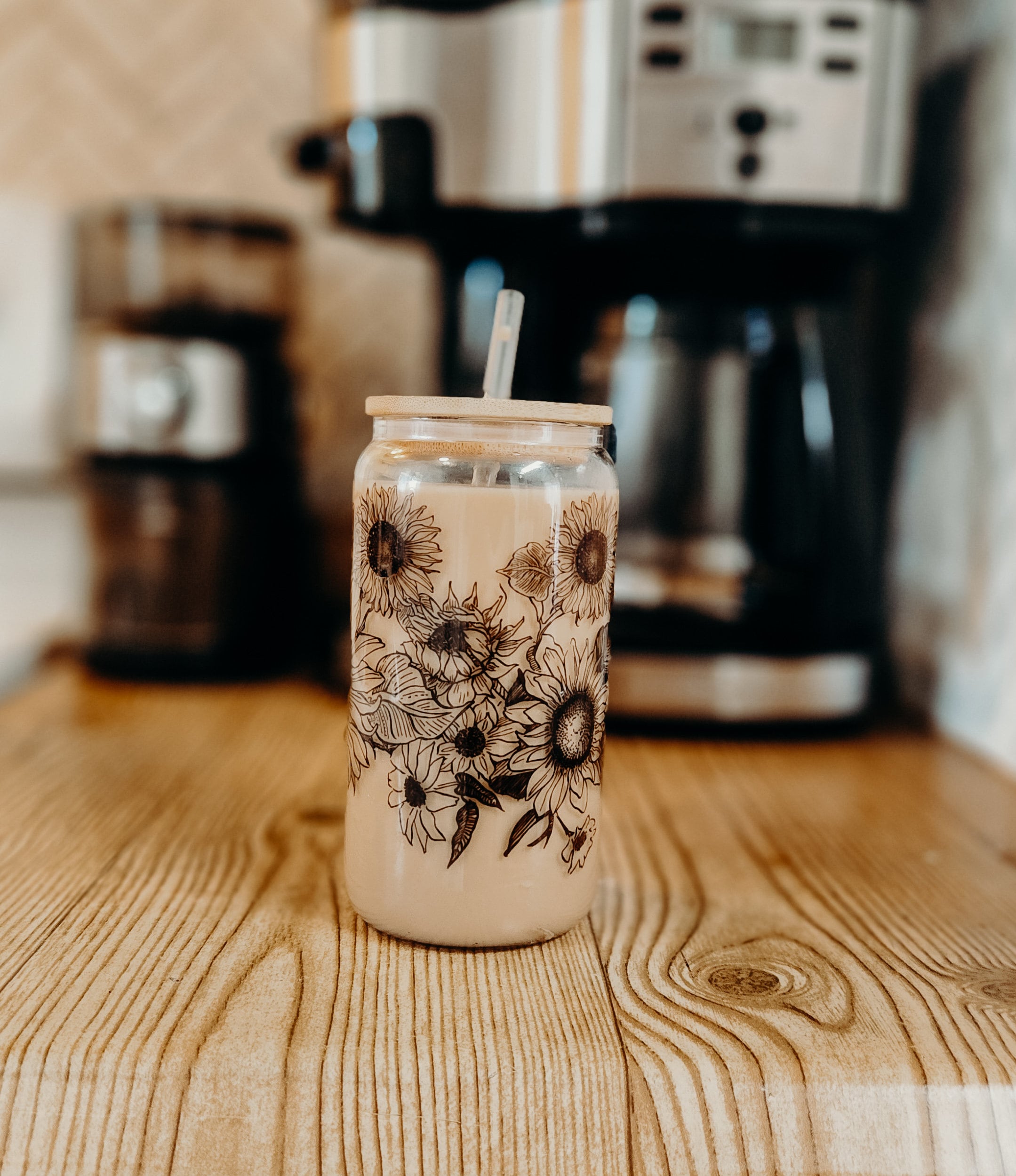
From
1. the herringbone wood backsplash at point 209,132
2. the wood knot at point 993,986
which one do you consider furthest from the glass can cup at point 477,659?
the herringbone wood backsplash at point 209,132

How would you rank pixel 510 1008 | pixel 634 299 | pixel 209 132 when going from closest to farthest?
pixel 510 1008 < pixel 634 299 < pixel 209 132

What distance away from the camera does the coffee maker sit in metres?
0.71

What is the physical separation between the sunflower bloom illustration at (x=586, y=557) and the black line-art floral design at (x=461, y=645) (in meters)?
0.03

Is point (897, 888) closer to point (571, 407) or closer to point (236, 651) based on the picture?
point (571, 407)

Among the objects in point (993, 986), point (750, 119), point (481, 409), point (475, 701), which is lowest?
point (993, 986)

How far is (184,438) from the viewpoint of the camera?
0.89 m

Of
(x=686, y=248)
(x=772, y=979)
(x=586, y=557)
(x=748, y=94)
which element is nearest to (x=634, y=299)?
(x=686, y=248)

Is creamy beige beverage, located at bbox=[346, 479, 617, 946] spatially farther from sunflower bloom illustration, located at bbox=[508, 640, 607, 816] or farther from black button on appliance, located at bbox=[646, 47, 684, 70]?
black button on appliance, located at bbox=[646, 47, 684, 70]

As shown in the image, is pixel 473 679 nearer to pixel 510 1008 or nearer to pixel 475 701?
Result: pixel 475 701

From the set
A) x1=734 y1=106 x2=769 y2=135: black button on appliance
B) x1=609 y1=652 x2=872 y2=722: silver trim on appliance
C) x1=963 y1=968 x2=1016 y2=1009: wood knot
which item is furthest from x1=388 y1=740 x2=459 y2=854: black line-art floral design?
x1=734 y1=106 x2=769 y2=135: black button on appliance

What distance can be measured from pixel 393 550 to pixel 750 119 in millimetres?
Result: 439

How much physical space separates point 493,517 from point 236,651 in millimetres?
574

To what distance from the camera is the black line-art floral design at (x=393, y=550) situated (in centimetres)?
42

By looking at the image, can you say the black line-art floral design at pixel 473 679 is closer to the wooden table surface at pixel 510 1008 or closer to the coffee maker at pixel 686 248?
the wooden table surface at pixel 510 1008
